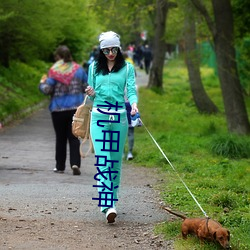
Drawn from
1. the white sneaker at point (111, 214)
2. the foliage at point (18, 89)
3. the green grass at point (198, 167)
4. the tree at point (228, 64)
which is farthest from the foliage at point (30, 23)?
the white sneaker at point (111, 214)

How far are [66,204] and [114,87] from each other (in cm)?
169

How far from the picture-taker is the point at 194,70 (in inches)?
1006

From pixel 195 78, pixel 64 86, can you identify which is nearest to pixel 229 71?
pixel 64 86

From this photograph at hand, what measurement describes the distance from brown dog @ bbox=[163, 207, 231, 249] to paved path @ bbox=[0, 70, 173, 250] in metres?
0.30

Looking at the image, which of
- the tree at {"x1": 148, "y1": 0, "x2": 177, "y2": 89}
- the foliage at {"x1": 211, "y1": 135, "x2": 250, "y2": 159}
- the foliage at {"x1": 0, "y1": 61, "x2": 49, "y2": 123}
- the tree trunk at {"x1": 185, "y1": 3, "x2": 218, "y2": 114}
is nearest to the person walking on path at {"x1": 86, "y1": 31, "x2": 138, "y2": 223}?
the foliage at {"x1": 211, "y1": 135, "x2": 250, "y2": 159}

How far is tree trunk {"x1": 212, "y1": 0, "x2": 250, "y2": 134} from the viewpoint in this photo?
1639 centimetres

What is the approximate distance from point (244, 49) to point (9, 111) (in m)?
7.68

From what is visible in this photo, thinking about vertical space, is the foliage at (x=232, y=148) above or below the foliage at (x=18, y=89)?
above

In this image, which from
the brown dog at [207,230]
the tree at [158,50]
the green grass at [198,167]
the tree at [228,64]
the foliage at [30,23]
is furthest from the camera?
the tree at [158,50]

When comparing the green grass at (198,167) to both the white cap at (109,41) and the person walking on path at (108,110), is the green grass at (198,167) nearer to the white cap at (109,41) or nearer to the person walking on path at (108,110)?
the person walking on path at (108,110)

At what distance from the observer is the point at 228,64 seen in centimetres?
1661

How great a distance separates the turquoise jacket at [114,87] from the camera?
24.6 ft

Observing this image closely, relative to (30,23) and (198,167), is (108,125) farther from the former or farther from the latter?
(30,23)

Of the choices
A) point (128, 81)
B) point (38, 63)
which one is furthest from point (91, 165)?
point (38, 63)
